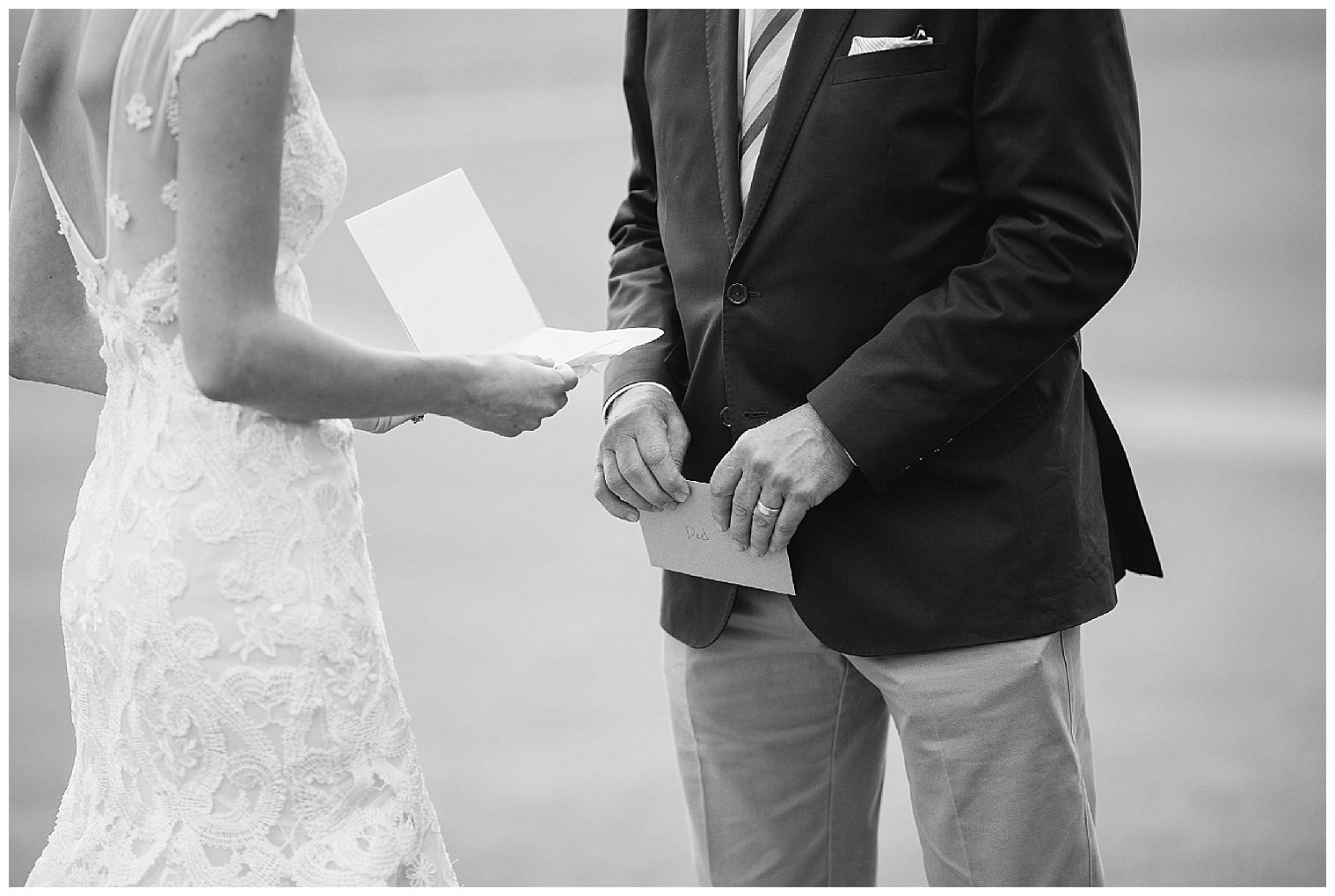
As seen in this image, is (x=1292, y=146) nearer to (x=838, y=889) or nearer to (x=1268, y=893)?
(x=1268, y=893)

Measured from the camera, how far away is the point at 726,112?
1.46 metres

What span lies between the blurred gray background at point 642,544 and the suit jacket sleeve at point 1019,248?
4.96 ft

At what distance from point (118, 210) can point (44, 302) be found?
30 cm

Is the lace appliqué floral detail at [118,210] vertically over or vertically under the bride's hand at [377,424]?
over

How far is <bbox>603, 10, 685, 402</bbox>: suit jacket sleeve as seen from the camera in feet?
5.25

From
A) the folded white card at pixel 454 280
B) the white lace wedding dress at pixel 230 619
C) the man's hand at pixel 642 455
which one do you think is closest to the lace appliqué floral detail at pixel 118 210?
the white lace wedding dress at pixel 230 619

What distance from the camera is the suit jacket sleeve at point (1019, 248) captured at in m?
1.28

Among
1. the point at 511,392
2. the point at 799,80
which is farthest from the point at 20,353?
the point at 799,80

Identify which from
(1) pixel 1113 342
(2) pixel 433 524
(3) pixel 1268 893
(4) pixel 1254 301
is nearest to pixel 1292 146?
(4) pixel 1254 301

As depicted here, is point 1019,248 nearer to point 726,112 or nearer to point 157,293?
point 726,112

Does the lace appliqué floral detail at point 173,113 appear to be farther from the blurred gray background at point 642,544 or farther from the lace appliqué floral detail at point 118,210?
the blurred gray background at point 642,544

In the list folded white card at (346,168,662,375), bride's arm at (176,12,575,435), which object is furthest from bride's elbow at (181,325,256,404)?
folded white card at (346,168,662,375)

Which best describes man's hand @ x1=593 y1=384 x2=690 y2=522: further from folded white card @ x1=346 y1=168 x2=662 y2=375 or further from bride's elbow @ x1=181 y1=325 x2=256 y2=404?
bride's elbow @ x1=181 y1=325 x2=256 y2=404

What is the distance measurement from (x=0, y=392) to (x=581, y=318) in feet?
15.1
